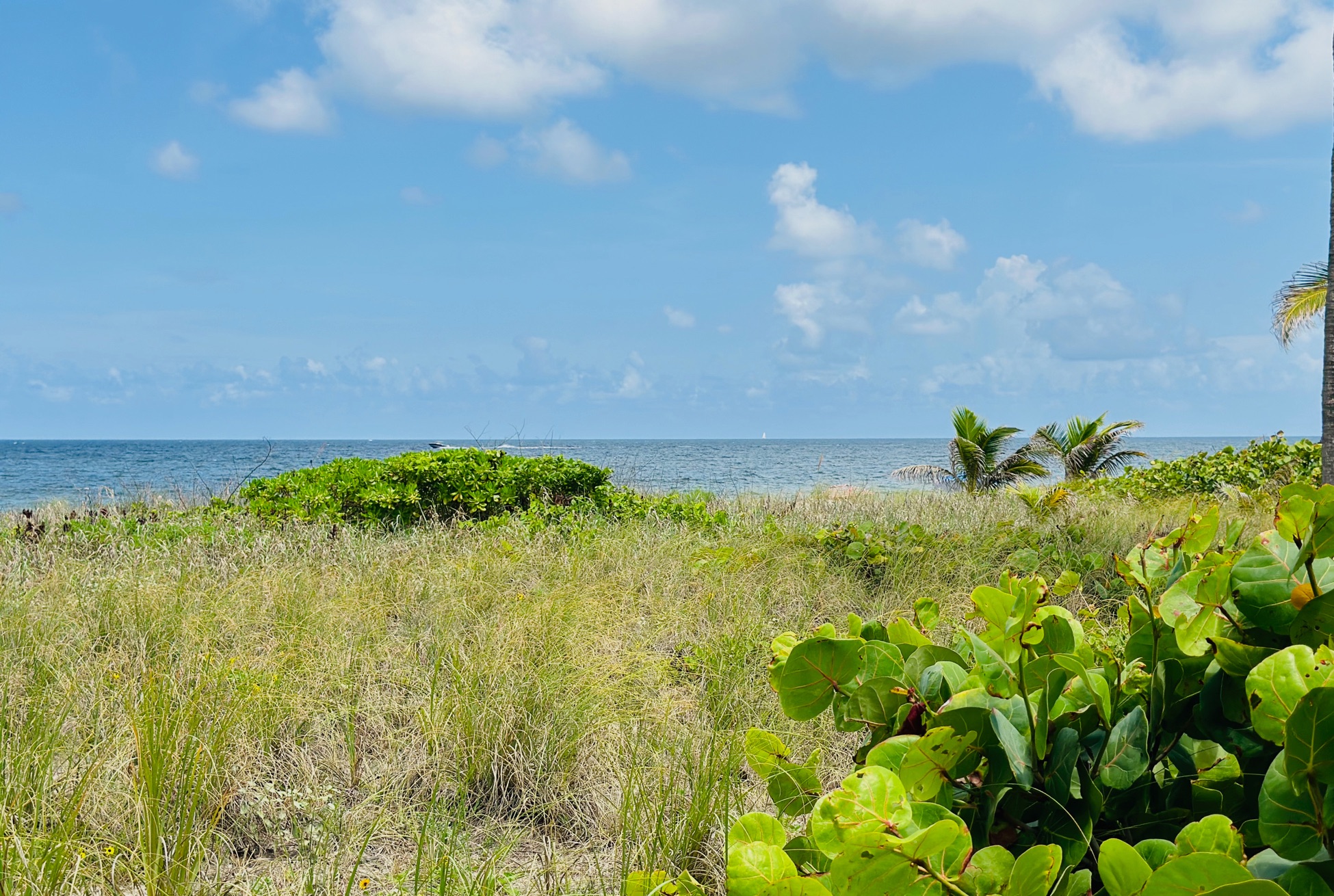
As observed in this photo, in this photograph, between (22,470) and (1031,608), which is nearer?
(1031,608)

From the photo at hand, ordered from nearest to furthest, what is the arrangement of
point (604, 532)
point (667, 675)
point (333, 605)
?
1. point (667, 675)
2. point (333, 605)
3. point (604, 532)

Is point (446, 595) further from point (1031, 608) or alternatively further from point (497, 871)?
point (1031, 608)

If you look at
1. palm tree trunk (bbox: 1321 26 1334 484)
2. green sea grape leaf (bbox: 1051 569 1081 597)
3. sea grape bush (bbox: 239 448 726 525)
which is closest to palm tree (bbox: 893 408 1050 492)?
sea grape bush (bbox: 239 448 726 525)

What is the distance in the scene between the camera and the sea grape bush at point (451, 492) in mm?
8492

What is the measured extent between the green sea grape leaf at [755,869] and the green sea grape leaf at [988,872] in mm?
177

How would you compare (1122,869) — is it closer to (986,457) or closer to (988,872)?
(988,872)

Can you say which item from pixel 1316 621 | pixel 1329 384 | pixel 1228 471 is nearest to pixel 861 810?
pixel 1316 621

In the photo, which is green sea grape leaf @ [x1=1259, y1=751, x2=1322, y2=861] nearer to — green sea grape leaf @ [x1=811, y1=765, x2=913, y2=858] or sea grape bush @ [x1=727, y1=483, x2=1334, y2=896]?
sea grape bush @ [x1=727, y1=483, x2=1334, y2=896]

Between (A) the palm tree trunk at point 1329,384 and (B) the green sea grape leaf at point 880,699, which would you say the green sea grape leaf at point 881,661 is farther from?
(A) the palm tree trunk at point 1329,384

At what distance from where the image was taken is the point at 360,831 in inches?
106

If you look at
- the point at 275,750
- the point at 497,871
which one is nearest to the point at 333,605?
the point at 275,750

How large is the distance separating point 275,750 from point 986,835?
3.03 metres

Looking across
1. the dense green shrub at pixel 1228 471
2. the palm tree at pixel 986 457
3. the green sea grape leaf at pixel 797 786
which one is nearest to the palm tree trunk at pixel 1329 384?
the green sea grape leaf at pixel 797 786

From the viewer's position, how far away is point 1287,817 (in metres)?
0.82
